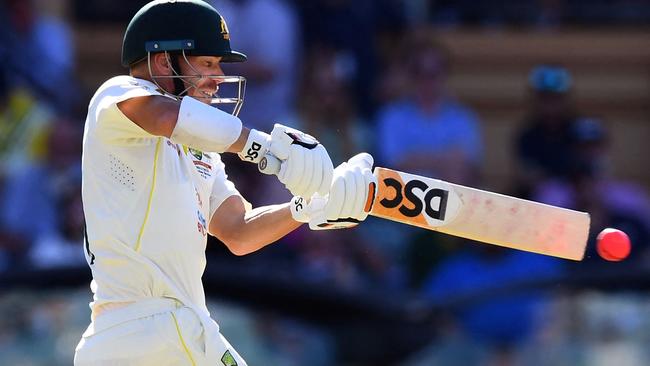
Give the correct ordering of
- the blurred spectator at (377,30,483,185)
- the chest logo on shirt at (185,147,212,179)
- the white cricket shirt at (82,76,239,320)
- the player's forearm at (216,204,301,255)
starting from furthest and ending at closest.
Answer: the blurred spectator at (377,30,483,185) < the player's forearm at (216,204,301,255) < the chest logo on shirt at (185,147,212,179) < the white cricket shirt at (82,76,239,320)

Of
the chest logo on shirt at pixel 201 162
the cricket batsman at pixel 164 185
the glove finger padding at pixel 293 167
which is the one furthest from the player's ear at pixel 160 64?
the glove finger padding at pixel 293 167

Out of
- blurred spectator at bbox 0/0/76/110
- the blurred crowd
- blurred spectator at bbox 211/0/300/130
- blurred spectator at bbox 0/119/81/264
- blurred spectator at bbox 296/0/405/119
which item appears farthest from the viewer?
blurred spectator at bbox 296/0/405/119

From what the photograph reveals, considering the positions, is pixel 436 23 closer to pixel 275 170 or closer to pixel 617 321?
pixel 617 321

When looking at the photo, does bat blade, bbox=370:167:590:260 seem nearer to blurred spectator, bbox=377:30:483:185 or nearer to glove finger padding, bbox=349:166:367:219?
glove finger padding, bbox=349:166:367:219

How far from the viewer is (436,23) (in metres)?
10.2

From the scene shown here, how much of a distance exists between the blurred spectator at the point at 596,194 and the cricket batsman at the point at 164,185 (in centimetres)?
410

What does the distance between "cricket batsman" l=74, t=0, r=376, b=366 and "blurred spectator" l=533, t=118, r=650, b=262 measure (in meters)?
4.10

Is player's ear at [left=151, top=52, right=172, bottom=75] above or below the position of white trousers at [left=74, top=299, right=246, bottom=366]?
above

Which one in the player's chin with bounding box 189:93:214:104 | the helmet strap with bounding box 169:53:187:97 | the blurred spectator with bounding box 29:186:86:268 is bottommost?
the blurred spectator with bounding box 29:186:86:268

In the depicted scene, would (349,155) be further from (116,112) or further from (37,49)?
(116,112)

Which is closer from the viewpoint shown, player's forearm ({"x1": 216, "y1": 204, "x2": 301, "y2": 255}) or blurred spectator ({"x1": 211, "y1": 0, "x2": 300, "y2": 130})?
player's forearm ({"x1": 216, "y1": 204, "x2": 301, "y2": 255})

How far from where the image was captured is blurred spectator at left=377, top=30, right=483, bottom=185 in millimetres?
8664

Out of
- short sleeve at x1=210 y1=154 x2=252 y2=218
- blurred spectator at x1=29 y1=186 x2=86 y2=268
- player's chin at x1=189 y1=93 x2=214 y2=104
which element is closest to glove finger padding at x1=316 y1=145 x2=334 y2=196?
player's chin at x1=189 y1=93 x2=214 y2=104

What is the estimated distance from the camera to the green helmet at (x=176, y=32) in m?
4.45
